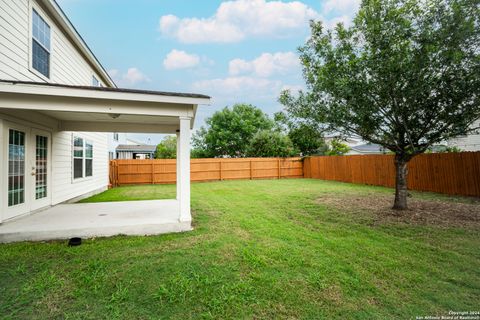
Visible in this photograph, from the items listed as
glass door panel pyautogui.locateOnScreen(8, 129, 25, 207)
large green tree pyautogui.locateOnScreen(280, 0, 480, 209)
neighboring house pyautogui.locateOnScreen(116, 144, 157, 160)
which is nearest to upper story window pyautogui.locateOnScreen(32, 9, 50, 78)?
glass door panel pyautogui.locateOnScreen(8, 129, 25, 207)

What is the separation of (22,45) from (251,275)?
643 cm

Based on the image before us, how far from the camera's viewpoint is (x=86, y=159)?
905 centimetres

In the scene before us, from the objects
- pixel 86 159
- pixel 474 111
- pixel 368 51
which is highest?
pixel 368 51

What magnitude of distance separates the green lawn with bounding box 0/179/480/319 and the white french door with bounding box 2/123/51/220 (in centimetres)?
168

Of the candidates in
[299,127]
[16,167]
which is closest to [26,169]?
[16,167]

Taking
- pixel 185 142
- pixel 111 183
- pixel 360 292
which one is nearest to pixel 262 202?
pixel 185 142

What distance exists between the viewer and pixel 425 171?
9930mm

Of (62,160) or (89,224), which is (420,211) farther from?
(62,160)

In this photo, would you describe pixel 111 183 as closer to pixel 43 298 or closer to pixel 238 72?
pixel 43 298

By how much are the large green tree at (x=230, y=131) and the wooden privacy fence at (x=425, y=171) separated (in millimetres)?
11793

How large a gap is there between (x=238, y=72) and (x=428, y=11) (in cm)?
1872

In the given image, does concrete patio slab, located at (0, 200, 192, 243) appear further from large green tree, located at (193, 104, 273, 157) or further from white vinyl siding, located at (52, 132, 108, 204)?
large green tree, located at (193, 104, 273, 157)

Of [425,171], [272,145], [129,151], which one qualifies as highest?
[129,151]

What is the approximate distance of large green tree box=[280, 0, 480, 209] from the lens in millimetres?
4715
